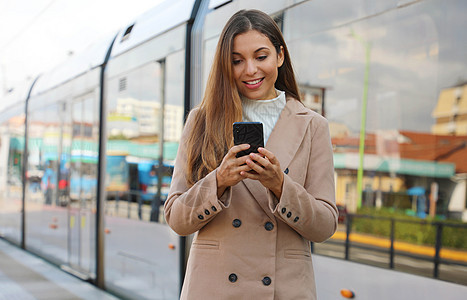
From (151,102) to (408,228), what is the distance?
2803 mm

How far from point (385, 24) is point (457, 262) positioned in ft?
3.66

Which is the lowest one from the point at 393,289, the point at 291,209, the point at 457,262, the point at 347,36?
the point at 393,289

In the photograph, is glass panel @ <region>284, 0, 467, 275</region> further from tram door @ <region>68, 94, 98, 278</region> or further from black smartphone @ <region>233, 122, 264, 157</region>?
tram door @ <region>68, 94, 98, 278</region>

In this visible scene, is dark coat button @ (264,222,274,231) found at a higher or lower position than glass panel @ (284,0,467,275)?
lower

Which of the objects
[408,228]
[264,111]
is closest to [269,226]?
[264,111]

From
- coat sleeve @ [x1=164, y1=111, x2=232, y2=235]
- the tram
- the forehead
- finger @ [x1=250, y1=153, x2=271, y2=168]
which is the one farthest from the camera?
the tram

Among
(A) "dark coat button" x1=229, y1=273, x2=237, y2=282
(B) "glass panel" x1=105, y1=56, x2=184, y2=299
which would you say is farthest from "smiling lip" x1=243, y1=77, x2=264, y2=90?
(B) "glass panel" x1=105, y1=56, x2=184, y2=299

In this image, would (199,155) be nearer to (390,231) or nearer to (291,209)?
(291,209)

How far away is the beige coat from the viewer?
141cm

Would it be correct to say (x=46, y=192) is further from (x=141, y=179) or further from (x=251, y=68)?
(x=251, y=68)

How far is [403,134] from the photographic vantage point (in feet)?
7.65

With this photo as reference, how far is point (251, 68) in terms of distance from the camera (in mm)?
1485

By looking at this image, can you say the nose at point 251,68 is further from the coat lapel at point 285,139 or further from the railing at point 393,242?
the railing at point 393,242

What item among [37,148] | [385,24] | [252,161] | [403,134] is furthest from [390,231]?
[37,148]
